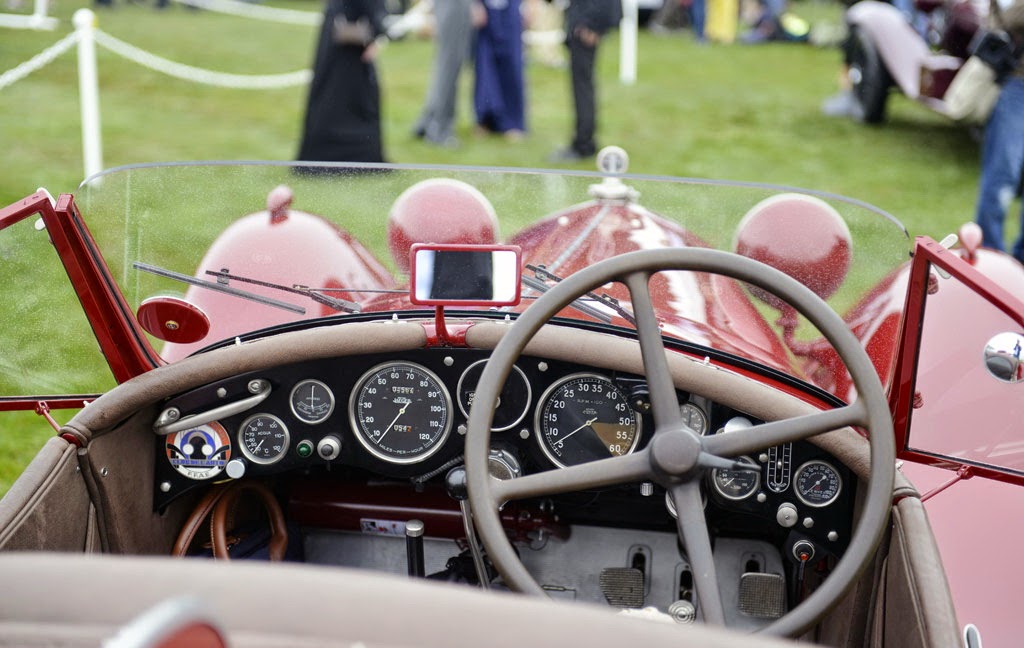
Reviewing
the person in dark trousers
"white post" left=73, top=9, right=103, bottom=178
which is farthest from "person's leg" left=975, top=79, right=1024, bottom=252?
"white post" left=73, top=9, right=103, bottom=178

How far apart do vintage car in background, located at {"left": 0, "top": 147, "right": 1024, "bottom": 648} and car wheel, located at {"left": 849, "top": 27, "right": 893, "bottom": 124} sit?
23.6ft

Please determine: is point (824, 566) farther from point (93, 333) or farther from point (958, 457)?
point (93, 333)

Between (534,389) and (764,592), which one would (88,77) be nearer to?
(534,389)

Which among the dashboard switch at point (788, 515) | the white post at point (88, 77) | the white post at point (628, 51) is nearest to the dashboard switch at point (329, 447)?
the dashboard switch at point (788, 515)

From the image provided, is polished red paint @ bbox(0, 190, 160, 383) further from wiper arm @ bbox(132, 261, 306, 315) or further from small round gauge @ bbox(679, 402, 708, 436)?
small round gauge @ bbox(679, 402, 708, 436)

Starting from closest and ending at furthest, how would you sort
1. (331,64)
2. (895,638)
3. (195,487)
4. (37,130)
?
(895,638), (195,487), (331,64), (37,130)

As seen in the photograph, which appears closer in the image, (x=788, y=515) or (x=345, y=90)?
(x=788, y=515)

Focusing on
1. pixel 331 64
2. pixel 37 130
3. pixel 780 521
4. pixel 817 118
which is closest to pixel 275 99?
pixel 37 130

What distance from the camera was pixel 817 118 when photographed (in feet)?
33.9

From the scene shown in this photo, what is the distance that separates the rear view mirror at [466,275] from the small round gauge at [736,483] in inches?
23.6

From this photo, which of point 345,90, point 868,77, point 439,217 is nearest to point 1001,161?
point 868,77

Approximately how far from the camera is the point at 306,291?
8.32ft

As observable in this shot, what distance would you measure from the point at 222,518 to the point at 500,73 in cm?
706

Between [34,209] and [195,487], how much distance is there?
0.71m
